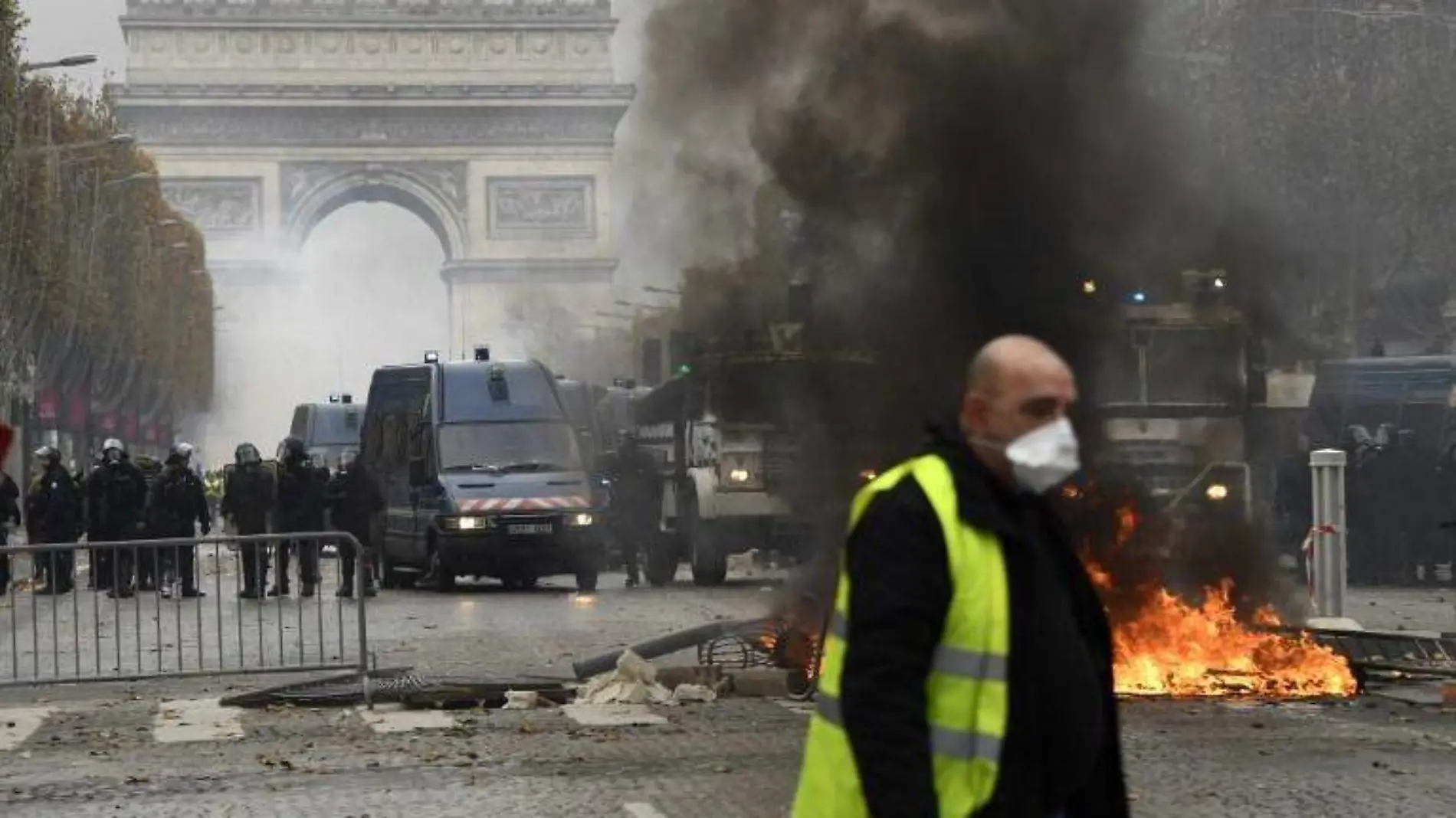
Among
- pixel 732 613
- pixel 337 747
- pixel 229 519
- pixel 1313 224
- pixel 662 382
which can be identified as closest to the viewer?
pixel 337 747

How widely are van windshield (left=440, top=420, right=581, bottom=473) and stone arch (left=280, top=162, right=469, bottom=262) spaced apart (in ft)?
225

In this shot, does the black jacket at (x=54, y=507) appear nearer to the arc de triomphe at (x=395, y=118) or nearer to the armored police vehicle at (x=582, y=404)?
the armored police vehicle at (x=582, y=404)

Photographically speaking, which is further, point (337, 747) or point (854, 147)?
point (854, 147)

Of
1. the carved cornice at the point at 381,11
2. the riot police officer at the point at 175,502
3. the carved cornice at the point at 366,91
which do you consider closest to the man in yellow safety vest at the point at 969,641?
the riot police officer at the point at 175,502

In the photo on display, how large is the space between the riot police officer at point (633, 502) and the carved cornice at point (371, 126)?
62371 mm

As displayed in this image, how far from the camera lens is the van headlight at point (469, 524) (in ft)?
91.7

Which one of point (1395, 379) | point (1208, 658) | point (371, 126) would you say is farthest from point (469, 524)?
point (371, 126)

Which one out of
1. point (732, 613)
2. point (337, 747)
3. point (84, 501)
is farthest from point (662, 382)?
point (337, 747)

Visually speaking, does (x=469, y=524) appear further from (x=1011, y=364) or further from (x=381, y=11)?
(x=381, y=11)

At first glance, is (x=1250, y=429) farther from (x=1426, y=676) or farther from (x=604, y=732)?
(x=604, y=732)

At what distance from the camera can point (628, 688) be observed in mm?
14672

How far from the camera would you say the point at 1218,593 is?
15.4 metres

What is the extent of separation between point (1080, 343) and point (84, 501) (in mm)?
15090

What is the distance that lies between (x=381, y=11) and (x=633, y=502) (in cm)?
6709
